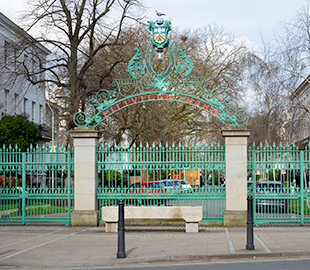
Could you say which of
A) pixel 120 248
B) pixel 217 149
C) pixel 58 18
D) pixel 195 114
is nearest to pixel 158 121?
pixel 195 114

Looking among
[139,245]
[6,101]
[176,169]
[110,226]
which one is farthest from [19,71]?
[139,245]

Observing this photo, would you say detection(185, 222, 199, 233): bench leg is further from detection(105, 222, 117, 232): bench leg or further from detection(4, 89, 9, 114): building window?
detection(4, 89, 9, 114): building window

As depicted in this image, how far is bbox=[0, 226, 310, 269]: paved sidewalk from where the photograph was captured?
383 inches

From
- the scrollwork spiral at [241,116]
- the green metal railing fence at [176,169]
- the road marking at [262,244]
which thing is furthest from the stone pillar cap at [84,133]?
the road marking at [262,244]

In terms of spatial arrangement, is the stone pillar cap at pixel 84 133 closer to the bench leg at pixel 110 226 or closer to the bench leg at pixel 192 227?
the bench leg at pixel 110 226

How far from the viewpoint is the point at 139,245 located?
11.4 meters

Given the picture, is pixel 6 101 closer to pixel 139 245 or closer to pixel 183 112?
pixel 183 112

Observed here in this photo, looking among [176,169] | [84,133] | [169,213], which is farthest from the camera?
[84,133]

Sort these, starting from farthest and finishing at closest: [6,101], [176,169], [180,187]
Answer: [6,101] → [180,187] → [176,169]

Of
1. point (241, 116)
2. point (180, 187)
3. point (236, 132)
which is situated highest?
point (241, 116)

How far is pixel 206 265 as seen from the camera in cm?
911

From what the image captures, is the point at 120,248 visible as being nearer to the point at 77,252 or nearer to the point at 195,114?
the point at 77,252

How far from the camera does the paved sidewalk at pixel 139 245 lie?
31.9 ft

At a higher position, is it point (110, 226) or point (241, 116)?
point (241, 116)
